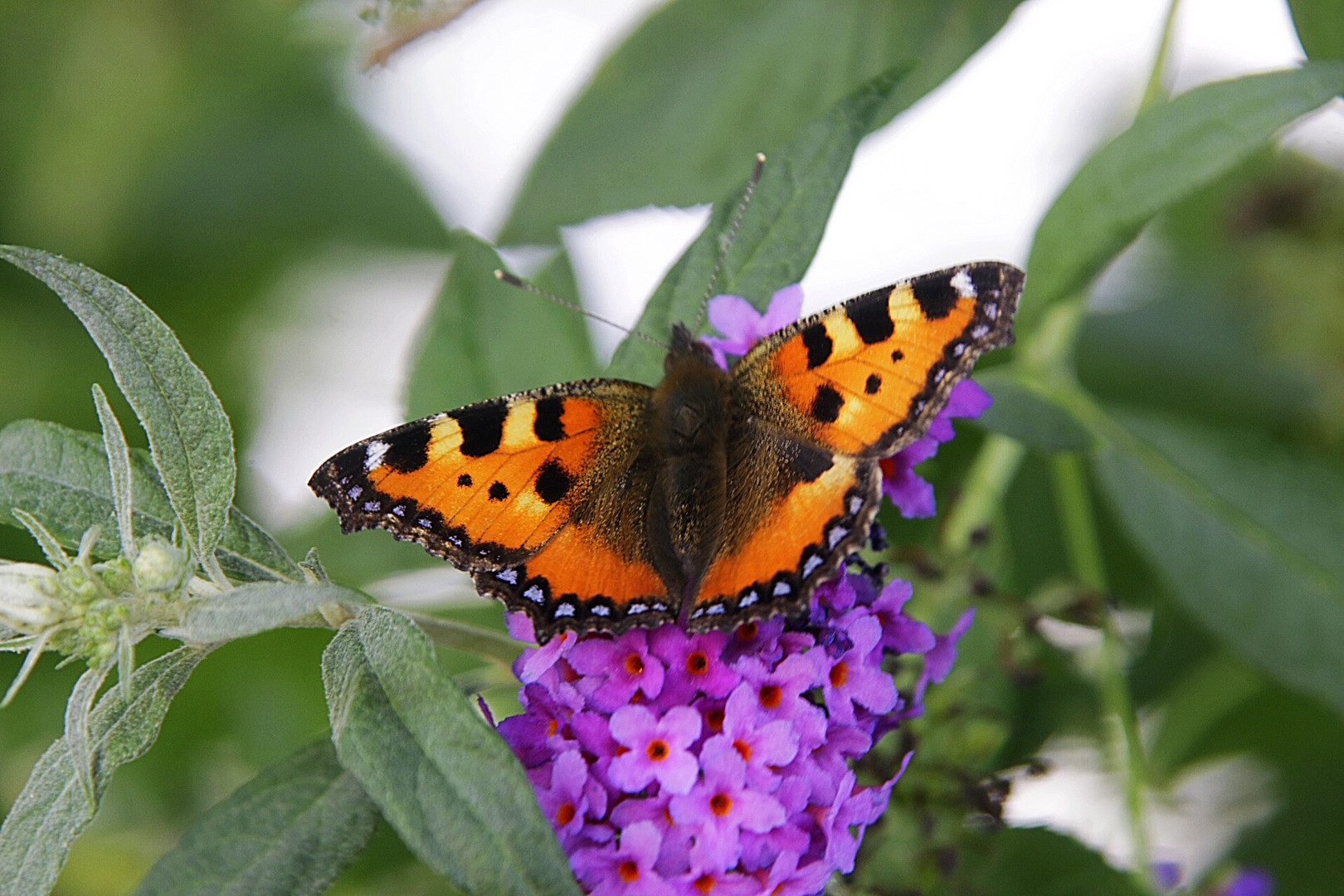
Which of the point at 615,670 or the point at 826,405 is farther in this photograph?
the point at 826,405

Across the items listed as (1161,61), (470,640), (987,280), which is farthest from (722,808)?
(1161,61)

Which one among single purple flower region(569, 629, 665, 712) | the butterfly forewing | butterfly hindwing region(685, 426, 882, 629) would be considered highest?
the butterfly forewing

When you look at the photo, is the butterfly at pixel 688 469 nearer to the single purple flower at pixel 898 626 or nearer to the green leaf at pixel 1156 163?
the single purple flower at pixel 898 626

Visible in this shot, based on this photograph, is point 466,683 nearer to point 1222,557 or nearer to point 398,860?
point 398,860

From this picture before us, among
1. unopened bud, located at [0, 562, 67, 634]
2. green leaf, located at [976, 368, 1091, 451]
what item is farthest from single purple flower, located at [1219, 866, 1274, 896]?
unopened bud, located at [0, 562, 67, 634]

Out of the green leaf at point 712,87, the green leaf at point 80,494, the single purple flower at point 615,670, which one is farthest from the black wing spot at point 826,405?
the green leaf at point 80,494

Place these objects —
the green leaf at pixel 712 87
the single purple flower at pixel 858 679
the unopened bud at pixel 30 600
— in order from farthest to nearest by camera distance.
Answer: the green leaf at pixel 712 87 < the single purple flower at pixel 858 679 < the unopened bud at pixel 30 600

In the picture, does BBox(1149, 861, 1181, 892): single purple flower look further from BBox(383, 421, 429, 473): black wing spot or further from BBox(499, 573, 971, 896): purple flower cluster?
BBox(383, 421, 429, 473): black wing spot

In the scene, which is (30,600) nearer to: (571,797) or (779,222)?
(571,797)
